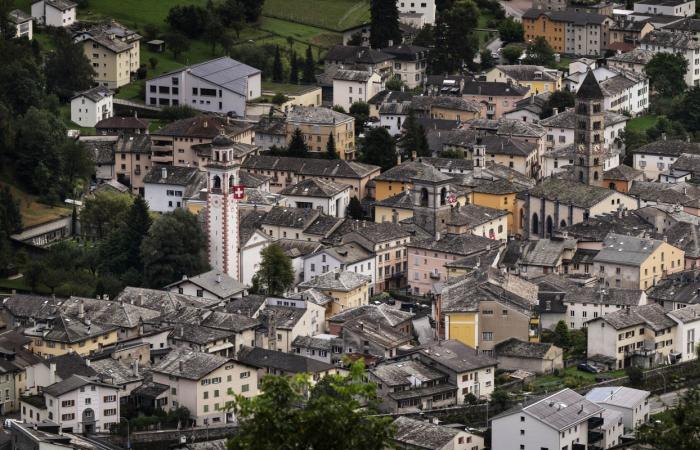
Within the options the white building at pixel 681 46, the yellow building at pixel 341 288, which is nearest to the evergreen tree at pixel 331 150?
the yellow building at pixel 341 288

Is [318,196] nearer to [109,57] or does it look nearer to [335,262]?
[335,262]

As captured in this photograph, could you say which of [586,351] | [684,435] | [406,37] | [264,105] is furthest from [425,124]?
[684,435]

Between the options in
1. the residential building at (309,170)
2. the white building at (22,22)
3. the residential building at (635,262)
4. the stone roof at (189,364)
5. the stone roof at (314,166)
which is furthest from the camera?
the white building at (22,22)

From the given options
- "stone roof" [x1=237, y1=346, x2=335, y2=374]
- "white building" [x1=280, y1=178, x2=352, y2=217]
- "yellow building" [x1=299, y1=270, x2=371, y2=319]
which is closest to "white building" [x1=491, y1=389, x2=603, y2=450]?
"stone roof" [x1=237, y1=346, x2=335, y2=374]

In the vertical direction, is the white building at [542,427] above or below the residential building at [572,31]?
above

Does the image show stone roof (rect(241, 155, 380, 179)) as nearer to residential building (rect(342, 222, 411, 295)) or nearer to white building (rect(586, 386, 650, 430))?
residential building (rect(342, 222, 411, 295))

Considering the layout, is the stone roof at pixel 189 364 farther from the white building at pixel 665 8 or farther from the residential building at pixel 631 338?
the white building at pixel 665 8

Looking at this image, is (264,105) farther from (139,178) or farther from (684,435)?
(684,435)
